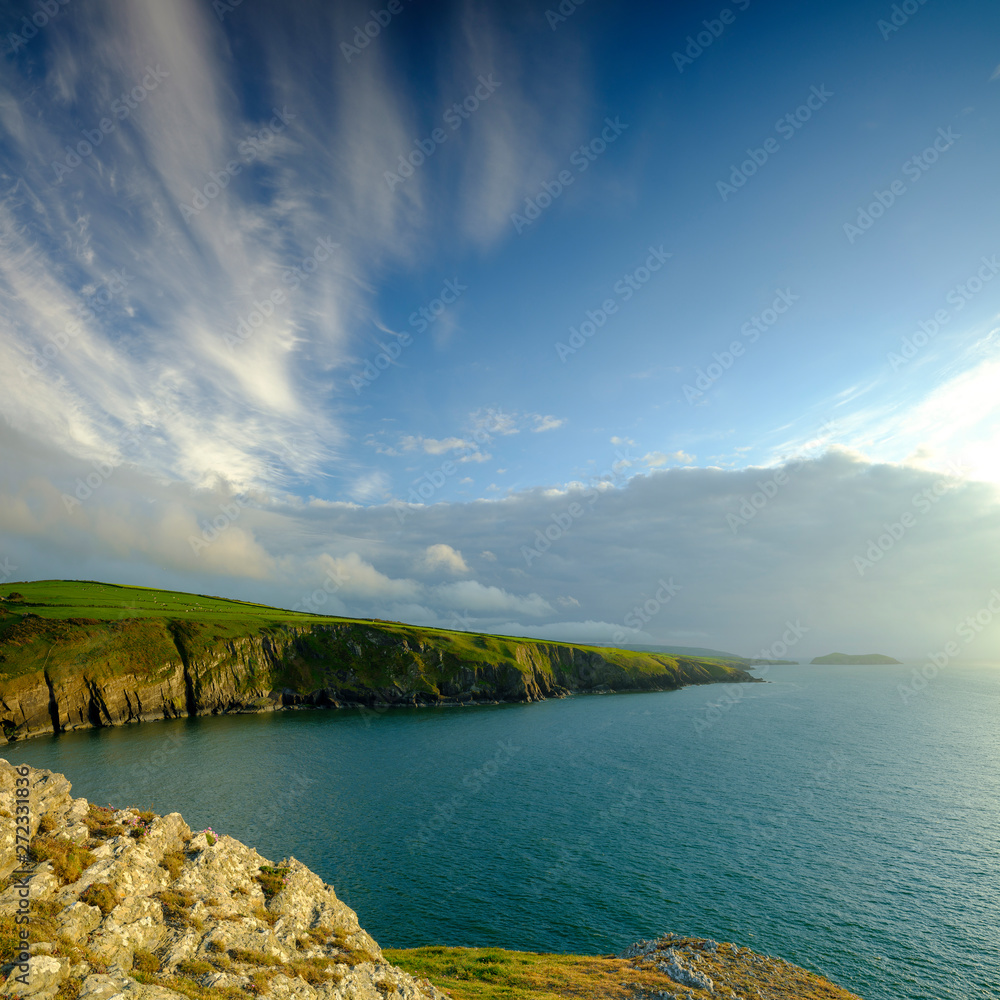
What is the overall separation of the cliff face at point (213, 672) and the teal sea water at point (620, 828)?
12429mm

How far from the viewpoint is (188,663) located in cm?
14362

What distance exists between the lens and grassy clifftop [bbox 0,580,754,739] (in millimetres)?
116688

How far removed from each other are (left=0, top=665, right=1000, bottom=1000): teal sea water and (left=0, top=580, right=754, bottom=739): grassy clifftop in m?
12.9

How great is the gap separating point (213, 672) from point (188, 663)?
25.2 feet

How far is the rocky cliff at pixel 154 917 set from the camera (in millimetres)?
13969

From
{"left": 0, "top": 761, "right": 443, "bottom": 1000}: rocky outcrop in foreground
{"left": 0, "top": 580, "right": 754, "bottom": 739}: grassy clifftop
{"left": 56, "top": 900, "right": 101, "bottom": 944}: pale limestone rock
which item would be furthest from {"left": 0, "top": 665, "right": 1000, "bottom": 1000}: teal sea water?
{"left": 56, "top": 900, "right": 101, "bottom": 944}: pale limestone rock

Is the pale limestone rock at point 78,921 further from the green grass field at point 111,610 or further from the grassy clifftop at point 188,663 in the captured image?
the green grass field at point 111,610

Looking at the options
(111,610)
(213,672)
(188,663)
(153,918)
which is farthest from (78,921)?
(111,610)

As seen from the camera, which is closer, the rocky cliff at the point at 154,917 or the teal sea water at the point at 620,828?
the rocky cliff at the point at 154,917

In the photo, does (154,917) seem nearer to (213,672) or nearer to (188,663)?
(188,663)

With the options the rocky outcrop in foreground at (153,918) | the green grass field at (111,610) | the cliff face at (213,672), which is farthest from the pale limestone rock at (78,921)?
the green grass field at (111,610)

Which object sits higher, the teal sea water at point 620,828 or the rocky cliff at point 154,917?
the rocky cliff at point 154,917

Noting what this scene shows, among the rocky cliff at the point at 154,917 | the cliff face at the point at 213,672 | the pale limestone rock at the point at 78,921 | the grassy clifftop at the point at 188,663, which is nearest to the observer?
the rocky cliff at the point at 154,917

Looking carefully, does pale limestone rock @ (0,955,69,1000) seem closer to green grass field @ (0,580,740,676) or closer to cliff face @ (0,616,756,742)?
cliff face @ (0,616,756,742)
